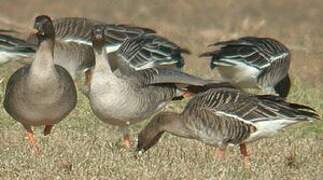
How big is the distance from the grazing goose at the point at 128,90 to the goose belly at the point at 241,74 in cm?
325

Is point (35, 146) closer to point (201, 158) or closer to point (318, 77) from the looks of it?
point (201, 158)

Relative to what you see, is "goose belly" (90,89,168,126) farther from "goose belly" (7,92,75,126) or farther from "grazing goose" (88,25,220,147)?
"goose belly" (7,92,75,126)

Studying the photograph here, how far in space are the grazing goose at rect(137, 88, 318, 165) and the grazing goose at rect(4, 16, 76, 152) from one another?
907mm

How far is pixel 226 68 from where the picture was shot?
1466 cm

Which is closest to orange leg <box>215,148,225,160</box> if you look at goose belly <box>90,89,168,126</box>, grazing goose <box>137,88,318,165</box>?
grazing goose <box>137,88,318,165</box>

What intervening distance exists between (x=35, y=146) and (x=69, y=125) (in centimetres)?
240

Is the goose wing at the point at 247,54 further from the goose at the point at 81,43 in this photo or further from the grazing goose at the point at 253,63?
the goose at the point at 81,43

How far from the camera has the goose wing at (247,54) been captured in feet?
46.8

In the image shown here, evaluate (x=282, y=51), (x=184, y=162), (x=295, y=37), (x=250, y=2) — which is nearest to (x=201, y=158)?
(x=184, y=162)

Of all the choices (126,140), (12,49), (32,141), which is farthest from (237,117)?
(12,49)

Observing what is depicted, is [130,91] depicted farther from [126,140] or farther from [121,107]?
[126,140]

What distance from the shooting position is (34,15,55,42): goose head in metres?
10.1

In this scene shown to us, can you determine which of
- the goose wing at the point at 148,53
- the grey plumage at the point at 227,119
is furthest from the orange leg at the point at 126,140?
the goose wing at the point at 148,53

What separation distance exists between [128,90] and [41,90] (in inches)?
37.8
